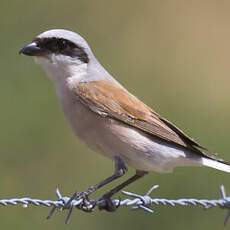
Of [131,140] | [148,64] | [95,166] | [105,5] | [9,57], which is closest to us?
[131,140]

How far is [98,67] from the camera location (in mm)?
5828

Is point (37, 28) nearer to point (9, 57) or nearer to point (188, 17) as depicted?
point (9, 57)

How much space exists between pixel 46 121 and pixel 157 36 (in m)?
2.44

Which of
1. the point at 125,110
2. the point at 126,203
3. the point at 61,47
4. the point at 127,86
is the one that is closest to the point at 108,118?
the point at 125,110

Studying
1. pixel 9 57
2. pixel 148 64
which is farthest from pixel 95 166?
pixel 148 64

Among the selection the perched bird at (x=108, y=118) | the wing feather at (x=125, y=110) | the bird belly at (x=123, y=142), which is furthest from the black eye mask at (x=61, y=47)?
the bird belly at (x=123, y=142)

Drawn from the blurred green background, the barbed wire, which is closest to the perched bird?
the barbed wire

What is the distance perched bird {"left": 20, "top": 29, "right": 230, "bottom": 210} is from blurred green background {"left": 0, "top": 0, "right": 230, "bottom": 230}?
5.48 ft

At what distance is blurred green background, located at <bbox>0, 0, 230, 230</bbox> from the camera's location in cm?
743

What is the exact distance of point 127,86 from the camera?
918 cm

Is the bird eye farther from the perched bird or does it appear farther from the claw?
the claw

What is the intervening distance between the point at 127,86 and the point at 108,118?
3.64 metres

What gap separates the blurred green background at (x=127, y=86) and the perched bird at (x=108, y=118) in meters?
1.67

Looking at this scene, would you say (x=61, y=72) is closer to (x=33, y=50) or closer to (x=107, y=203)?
(x=33, y=50)
